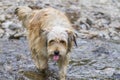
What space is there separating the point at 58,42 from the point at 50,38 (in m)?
0.22

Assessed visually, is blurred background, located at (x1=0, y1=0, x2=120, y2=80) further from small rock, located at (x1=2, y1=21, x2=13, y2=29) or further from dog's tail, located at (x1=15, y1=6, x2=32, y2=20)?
dog's tail, located at (x1=15, y1=6, x2=32, y2=20)

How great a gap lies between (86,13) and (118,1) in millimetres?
3493

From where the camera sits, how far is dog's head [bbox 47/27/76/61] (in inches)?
317

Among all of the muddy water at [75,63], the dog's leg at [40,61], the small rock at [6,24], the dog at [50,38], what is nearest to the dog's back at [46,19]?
the dog at [50,38]

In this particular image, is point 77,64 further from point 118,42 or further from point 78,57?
point 118,42

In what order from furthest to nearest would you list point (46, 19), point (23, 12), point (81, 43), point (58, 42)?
point (81, 43) → point (23, 12) → point (46, 19) → point (58, 42)

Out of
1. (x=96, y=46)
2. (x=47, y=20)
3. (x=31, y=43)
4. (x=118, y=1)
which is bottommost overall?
(x=118, y=1)

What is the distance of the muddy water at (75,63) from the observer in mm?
9453

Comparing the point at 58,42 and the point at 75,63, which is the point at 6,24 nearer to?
the point at 75,63

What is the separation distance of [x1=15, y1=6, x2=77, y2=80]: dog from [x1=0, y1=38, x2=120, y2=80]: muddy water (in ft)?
1.11

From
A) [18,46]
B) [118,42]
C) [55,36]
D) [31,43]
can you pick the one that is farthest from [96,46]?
[55,36]

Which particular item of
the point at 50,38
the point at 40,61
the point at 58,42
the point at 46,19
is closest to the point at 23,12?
the point at 46,19

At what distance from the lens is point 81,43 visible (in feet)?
41.6

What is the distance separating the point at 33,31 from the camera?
955 centimetres
